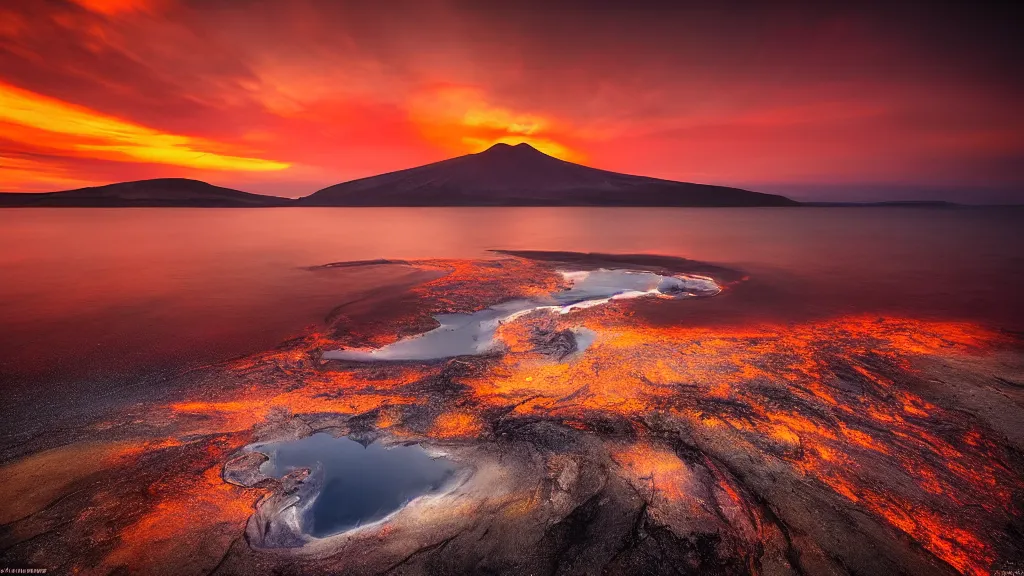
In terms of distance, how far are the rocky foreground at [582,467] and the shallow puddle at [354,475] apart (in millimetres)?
217

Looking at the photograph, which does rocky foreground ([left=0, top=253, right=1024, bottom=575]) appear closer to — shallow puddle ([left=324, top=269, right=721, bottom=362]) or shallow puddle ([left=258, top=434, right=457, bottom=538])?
shallow puddle ([left=258, top=434, right=457, bottom=538])

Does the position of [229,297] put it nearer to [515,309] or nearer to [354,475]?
[515,309]

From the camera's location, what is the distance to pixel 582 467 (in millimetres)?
5891

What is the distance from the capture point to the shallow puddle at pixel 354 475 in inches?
207

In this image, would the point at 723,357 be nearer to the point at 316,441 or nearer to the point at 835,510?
the point at 835,510

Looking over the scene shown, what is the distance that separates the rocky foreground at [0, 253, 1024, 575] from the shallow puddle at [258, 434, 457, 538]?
0.22m

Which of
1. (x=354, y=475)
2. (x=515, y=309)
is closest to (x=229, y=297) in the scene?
(x=515, y=309)

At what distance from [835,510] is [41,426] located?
38.5 feet

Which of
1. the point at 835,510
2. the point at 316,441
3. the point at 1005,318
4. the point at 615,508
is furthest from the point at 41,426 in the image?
the point at 1005,318

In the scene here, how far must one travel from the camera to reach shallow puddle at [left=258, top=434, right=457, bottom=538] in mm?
5262

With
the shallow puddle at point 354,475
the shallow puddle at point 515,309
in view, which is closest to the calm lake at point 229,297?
the shallow puddle at point 515,309

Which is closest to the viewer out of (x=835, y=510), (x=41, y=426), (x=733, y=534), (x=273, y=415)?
(x=733, y=534)

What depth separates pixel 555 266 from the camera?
2561 cm

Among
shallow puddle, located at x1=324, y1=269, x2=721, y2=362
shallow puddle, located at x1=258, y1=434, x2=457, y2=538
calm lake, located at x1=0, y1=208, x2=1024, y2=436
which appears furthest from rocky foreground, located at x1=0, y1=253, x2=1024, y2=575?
calm lake, located at x1=0, y1=208, x2=1024, y2=436
